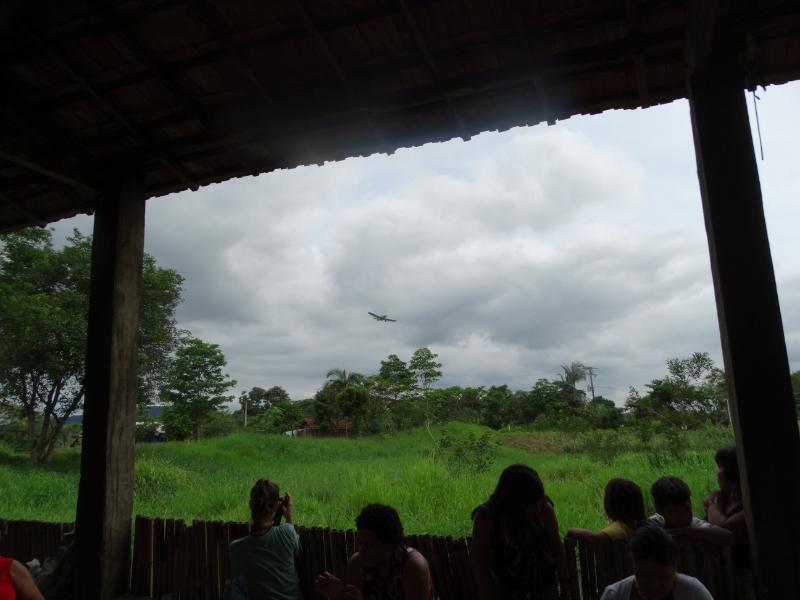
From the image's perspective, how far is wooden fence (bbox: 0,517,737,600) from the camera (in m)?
2.27

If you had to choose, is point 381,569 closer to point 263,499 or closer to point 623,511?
point 263,499

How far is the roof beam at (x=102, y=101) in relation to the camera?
2.65m

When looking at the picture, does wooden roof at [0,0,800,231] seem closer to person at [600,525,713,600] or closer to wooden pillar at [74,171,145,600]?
wooden pillar at [74,171,145,600]

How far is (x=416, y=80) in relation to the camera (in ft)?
9.06

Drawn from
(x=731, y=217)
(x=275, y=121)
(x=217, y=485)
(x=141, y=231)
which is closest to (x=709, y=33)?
(x=731, y=217)

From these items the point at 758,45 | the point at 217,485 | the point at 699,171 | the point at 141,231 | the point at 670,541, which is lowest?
the point at 217,485

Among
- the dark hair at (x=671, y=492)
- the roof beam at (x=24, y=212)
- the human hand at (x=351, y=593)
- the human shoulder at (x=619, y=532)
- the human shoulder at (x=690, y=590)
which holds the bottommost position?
the human hand at (x=351, y=593)

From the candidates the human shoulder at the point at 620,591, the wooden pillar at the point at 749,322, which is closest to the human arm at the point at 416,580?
the human shoulder at the point at 620,591

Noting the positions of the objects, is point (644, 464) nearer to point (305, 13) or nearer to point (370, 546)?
point (370, 546)

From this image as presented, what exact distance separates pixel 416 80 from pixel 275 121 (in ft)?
2.63

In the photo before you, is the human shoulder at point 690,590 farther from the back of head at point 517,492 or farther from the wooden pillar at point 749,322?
the back of head at point 517,492

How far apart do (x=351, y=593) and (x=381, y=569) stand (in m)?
0.14

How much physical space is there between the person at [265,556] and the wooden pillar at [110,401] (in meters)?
0.99

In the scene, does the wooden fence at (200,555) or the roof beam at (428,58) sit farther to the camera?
the wooden fence at (200,555)
